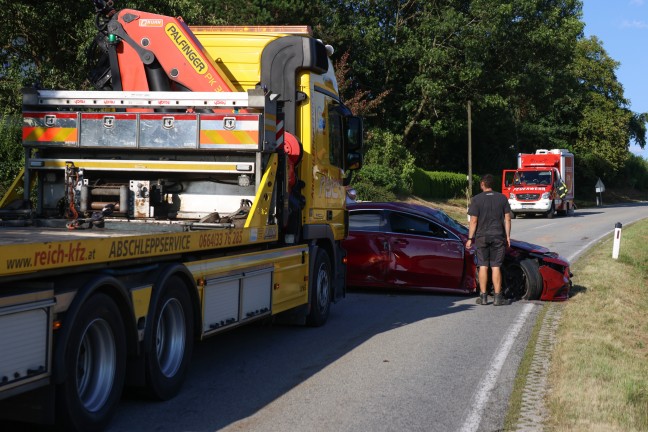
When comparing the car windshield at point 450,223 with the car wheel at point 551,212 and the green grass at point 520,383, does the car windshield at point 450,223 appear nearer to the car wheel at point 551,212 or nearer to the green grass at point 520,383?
the green grass at point 520,383

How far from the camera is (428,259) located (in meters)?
13.3

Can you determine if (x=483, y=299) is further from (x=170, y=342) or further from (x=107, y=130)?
(x=170, y=342)

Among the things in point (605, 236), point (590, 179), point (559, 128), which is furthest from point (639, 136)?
point (605, 236)

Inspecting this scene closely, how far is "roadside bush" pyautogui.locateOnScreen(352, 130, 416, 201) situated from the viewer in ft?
128

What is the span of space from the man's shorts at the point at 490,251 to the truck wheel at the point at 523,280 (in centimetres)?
56

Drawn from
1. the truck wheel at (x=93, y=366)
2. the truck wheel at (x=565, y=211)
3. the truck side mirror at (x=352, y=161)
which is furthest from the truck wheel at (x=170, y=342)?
the truck wheel at (x=565, y=211)

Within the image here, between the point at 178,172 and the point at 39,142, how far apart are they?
1.47m

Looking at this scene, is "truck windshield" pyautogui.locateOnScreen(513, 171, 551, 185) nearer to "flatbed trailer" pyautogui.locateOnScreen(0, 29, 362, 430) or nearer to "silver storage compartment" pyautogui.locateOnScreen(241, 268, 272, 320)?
"flatbed trailer" pyautogui.locateOnScreen(0, 29, 362, 430)

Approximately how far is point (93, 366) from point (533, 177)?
40443 mm

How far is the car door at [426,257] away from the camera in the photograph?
1327 cm

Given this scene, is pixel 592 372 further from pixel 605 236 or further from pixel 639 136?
pixel 639 136

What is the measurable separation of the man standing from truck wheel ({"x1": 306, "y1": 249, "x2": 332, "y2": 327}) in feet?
A: 9.02

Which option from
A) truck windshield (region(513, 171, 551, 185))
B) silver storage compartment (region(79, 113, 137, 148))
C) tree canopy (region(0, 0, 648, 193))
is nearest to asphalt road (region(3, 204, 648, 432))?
silver storage compartment (region(79, 113, 137, 148))

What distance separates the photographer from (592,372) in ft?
25.7
